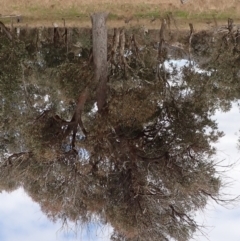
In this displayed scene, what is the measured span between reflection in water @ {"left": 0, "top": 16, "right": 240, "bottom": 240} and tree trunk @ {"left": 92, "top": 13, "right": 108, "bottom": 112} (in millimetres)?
37

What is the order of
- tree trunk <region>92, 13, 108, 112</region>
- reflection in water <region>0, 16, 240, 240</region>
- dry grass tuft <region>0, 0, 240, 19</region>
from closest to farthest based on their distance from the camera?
reflection in water <region>0, 16, 240, 240</region>, tree trunk <region>92, 13, 108, 112</region>, dry grass tuft <region>0, 0, 240, 19</region>

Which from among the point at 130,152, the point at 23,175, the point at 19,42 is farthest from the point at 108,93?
the point at 23,175

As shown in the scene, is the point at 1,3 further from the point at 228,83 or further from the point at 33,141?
the point at 228,83

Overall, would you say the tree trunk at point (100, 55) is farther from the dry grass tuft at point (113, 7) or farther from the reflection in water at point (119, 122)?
the dry grass tuft at point (113, 7)

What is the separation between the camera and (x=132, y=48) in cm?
1755

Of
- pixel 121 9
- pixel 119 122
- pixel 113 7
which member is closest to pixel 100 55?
pixel 113 7

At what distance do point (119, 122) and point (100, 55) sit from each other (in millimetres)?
2696

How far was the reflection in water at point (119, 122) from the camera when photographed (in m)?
15.4

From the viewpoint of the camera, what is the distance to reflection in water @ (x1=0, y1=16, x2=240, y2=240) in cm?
1539

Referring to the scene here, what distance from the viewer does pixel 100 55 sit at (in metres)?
16.3

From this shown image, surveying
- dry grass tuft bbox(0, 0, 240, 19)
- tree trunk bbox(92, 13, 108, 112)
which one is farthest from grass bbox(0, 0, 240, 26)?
tree trunk bbox(92, 13, 108, 112)

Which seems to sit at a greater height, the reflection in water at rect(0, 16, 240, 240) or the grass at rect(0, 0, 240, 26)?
the grass at rect(0, 0, 240, 26)

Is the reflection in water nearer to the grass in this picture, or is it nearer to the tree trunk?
the tree trunk

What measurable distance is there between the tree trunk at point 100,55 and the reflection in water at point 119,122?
4 cm
